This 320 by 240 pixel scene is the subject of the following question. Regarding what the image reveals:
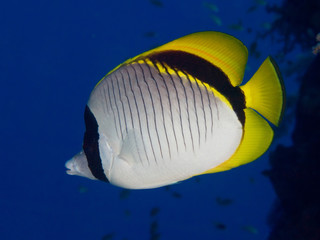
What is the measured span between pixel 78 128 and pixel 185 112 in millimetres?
49541

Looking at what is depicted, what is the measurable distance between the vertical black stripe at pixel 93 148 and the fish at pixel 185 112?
0.04 ft

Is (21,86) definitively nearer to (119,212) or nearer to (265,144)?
(119,212)

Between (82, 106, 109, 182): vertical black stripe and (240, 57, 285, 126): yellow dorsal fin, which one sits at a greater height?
(240, 57, 285, 126): yellow dorsal fin

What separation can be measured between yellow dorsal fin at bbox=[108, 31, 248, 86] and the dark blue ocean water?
3063cm

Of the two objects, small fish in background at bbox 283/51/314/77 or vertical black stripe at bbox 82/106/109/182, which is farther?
small fish in background at bbox 283/51/314/77

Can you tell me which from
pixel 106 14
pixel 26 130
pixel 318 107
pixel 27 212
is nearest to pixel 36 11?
pixel 106 14

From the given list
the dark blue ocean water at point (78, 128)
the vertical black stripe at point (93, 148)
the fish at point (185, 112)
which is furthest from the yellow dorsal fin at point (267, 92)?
the dark blue ocean water at point (78, 128)

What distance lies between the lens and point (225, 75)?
Answer: 1.03 m

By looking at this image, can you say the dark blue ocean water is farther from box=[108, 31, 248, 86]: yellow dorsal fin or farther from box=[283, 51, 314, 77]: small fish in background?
box=[108, 31, 248, 86]: yellow dorsal fin

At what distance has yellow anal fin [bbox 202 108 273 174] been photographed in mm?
999

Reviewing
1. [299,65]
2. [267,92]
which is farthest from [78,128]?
[267,92]

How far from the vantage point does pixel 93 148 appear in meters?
1.11

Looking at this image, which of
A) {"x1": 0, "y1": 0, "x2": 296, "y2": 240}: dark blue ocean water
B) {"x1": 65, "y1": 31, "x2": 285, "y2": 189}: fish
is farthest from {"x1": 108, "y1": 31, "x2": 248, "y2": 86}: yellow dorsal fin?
{"x1": 0, "y1": 0, "x2": 296, "y2": 240}: dark blue ocean water

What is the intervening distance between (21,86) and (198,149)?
58447mm
